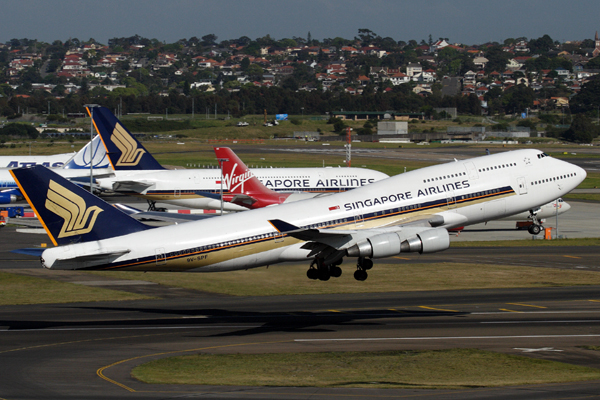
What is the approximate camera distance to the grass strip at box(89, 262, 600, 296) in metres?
55.9

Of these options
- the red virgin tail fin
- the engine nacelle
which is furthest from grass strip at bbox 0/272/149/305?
the red virgin tail fin

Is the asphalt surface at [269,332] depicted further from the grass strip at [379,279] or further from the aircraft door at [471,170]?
the aircraft door at [471,170]

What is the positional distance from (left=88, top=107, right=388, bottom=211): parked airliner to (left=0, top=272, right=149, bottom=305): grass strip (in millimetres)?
36772

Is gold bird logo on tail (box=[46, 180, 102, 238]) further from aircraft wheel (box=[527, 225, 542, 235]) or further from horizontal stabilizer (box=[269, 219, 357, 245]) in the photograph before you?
aircraft wheel (box=[527, 225, 542, 235])

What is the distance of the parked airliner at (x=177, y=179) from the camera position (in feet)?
311

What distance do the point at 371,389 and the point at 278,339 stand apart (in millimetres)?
10472

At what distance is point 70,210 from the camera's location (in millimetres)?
40594

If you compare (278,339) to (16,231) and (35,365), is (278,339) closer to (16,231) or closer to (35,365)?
(35,365)

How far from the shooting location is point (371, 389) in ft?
104

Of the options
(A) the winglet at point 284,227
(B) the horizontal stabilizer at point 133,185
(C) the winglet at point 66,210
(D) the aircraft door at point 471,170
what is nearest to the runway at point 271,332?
(C) the winglet at point 66,210

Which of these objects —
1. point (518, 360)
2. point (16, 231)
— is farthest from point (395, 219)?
point (16, 231)

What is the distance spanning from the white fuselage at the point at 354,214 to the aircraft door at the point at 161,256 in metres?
0.06

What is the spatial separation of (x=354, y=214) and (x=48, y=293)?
2494cm

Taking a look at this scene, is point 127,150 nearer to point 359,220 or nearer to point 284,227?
point 359,220
